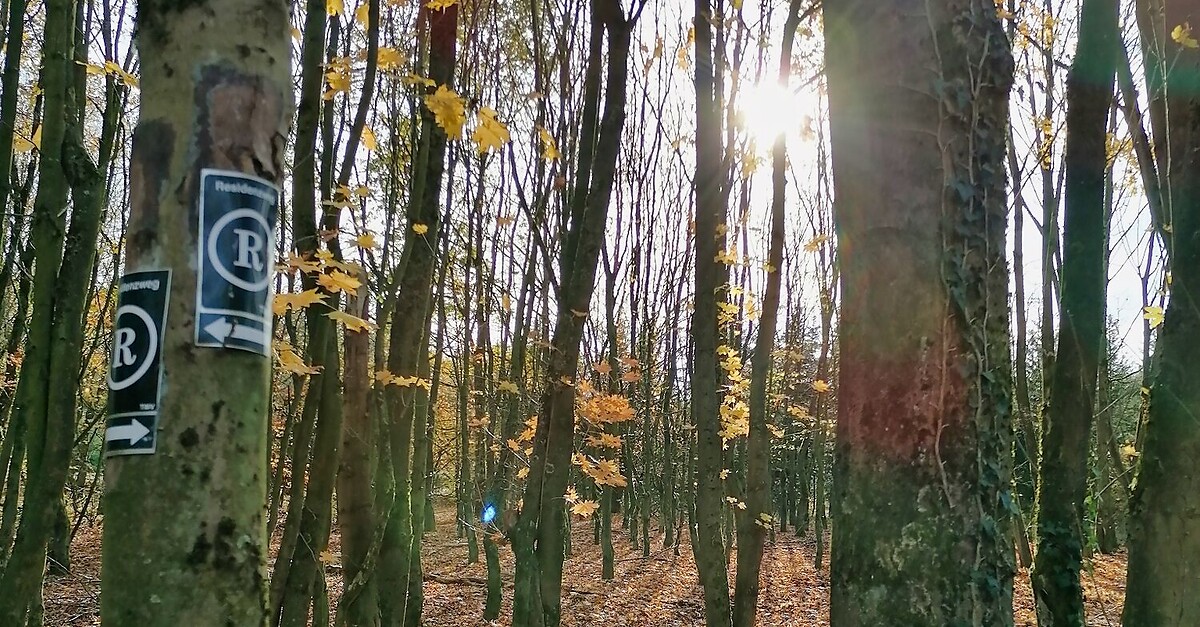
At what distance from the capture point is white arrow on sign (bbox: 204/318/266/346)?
1.09m

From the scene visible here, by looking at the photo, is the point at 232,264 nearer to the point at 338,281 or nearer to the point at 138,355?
the point at 138,355

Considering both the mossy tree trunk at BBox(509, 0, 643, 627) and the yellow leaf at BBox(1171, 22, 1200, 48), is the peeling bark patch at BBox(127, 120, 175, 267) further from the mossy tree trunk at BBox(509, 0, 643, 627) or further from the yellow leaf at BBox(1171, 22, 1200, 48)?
the yellow leaf at BBox(1171, 22, 1200, 48)

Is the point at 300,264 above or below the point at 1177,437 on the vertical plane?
above

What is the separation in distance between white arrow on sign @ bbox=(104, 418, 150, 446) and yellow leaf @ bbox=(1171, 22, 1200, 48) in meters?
3.61

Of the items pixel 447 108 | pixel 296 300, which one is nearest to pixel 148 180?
pixel 296 300

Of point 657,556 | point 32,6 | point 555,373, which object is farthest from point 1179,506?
point 657,556

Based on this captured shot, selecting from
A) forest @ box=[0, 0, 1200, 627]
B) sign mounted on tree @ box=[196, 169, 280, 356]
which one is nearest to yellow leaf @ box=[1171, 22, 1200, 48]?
forest @ box=[0, 0, 1200, 627]

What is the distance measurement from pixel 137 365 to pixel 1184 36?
363 centimetres

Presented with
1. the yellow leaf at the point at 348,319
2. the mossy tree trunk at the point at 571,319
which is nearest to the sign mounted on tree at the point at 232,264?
the yellow leaf at the point at 348,319

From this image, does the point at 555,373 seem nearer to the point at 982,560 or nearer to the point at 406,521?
the point at 406,521

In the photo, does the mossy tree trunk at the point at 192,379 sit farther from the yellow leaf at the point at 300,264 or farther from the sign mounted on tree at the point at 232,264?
the yellow leaf at the point at 300,264

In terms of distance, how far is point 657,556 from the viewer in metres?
14.7

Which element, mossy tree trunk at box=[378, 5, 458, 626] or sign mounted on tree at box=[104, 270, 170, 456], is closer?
sign mounted on tree at box=[104, 270, 170, 456]

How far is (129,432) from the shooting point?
3.46ft
